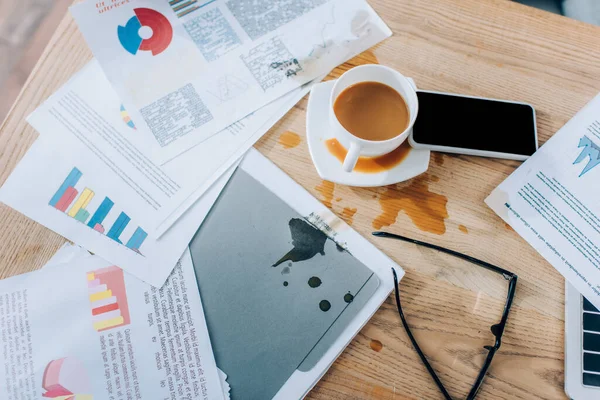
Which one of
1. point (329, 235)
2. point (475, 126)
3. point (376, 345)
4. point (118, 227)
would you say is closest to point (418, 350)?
point (376, 345)

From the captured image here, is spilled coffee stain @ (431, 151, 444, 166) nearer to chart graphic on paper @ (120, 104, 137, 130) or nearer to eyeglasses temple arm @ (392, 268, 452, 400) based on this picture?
eyeglasses temple arm @ (392, 268, 452, 400)

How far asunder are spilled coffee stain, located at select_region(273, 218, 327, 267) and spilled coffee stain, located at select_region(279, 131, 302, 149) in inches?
4.2

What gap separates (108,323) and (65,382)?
0.08 m

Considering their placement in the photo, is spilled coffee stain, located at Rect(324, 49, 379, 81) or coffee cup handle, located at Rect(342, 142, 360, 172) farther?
spilled coffee stain, located at Rect(324, 49, 379, 81)

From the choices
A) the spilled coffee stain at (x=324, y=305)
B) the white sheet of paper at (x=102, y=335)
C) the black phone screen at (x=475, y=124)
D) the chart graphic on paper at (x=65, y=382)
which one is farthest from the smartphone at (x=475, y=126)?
the chart graphic on paper at (x=65, y=382)

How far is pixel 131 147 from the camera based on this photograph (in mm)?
566

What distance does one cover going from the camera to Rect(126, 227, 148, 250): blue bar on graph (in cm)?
54

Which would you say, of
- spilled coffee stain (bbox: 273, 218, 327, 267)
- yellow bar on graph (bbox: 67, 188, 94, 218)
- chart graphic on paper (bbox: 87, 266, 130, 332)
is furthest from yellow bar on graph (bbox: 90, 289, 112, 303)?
spilled coffee stain (bbox: 273, 218, 327, 267)

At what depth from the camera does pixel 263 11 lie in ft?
2.00

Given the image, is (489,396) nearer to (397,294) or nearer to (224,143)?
(397,294)

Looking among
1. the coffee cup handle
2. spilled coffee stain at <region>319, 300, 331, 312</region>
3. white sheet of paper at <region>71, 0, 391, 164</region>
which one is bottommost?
spilled coffee stain at <region>319, 300, 331, 312</region>

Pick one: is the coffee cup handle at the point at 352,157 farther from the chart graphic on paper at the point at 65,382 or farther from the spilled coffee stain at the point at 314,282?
the chart graphic on paper at the point at 65,382

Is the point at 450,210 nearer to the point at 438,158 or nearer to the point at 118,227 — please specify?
the point at 438,158

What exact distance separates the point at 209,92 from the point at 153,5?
0.49ft
